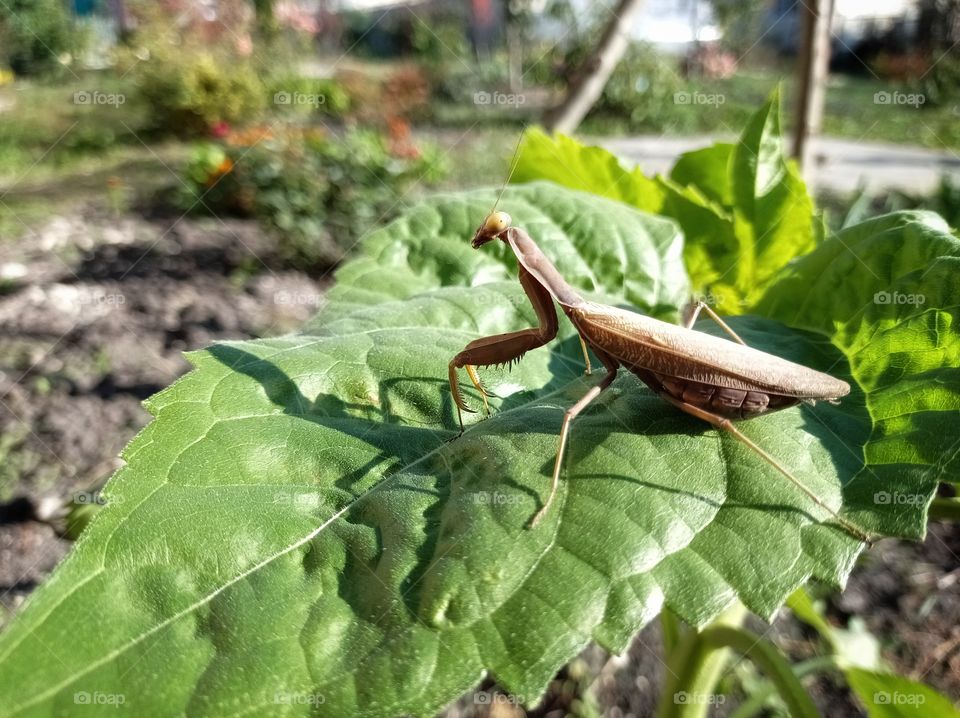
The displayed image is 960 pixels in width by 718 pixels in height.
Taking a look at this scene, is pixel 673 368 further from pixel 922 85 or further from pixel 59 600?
pixel 922 85

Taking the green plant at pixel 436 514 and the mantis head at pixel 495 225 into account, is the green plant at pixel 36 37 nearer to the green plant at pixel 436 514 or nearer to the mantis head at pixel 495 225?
the mantis head at pixel 495 225

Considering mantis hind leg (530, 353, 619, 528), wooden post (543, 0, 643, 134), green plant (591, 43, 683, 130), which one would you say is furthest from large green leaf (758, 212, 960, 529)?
green plant (591, 43, 683, 130)

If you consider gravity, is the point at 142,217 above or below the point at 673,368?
below

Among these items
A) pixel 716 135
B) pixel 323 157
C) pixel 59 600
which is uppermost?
pixel 59 600

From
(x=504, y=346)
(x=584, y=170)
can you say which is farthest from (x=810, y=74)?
(x=504, y=346)

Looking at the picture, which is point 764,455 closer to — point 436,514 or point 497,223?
point 436,514

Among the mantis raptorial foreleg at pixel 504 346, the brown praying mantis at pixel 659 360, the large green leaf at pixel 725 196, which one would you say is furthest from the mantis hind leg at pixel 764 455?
the large green leaf at pixel 725 196

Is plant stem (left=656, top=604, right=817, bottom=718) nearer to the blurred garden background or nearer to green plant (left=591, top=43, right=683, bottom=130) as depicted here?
the blurred garden background

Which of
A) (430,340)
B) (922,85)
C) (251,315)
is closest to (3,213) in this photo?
(251,315)
